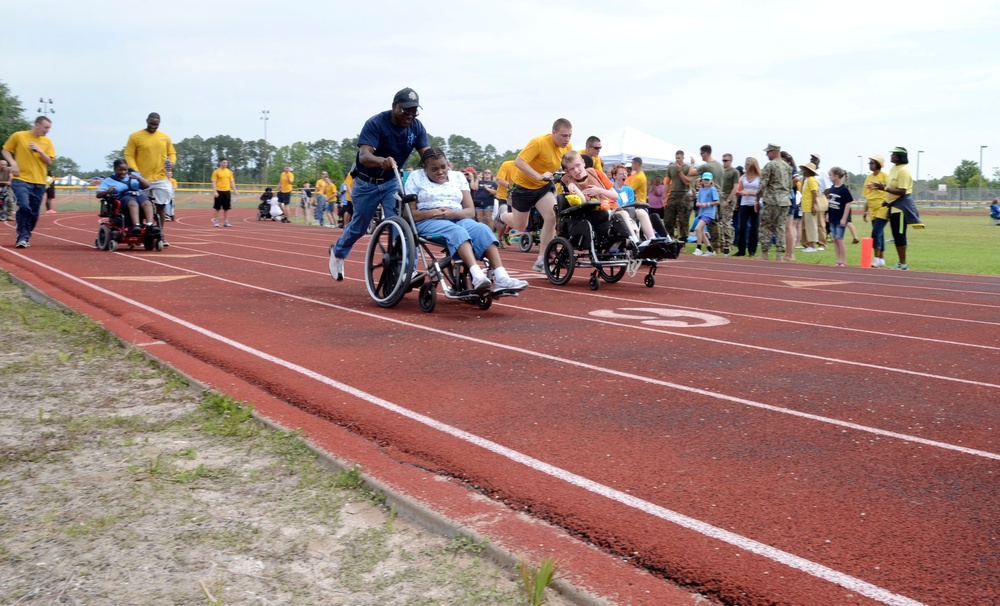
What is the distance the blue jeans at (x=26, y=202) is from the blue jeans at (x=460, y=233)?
28.7 ft

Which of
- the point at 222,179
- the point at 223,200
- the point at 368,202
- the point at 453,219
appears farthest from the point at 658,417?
the point at 223,200

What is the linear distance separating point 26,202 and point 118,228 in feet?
4.91

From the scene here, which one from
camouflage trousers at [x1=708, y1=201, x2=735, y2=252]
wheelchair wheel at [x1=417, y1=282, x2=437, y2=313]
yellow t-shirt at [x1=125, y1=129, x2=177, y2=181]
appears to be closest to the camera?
wheelchair wheel at [x1=417, y1=282, x2=437, y2=313]

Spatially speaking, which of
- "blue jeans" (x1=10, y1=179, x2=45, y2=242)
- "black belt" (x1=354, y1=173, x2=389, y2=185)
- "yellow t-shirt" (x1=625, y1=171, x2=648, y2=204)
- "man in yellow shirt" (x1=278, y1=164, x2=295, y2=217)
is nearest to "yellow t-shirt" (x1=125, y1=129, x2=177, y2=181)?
"blue jeans" (x1=10, y1=179, x2=45, y2=242)

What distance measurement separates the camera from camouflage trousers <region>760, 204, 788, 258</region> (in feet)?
55.9

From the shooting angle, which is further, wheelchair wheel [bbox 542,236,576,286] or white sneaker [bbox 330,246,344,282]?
wheelchair wheel [bbox 542,236,576,286]

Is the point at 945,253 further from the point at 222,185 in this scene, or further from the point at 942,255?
the point at 222,185

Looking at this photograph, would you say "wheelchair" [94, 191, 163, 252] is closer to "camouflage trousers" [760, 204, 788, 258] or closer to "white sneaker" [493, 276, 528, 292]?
"white sneaker" [493, 276, 528, 292]

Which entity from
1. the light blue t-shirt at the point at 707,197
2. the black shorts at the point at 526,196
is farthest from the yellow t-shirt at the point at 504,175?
the black shorts at the point at 526,196

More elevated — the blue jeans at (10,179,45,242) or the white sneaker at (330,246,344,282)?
the blue jeans at (10,179,45,242)

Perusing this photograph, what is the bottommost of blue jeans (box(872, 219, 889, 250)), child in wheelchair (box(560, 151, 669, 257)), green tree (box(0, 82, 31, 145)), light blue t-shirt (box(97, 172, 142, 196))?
blue jeans (box(872, 219, 889, 250))

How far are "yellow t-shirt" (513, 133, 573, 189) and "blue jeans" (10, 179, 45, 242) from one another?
25.7 ft

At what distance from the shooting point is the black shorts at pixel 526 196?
12.6 m

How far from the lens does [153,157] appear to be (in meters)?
15.2
